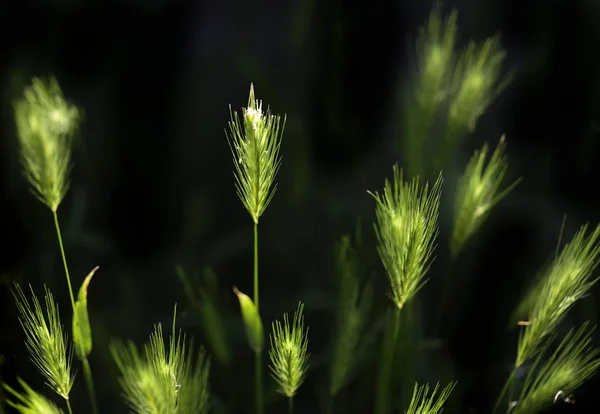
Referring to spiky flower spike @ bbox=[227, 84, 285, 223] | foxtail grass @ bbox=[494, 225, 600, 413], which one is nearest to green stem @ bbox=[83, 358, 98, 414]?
spiky flower spike @ bbox=[227, 84, 285, 223]

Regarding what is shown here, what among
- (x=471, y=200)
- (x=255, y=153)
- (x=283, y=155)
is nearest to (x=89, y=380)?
(x=255, y=153)

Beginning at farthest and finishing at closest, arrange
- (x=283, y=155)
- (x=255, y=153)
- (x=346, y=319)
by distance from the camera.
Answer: (x=283, y=155) < (x=346, y=319) < (x=255, y=153)

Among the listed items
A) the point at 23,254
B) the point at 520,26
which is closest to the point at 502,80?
the point at 520,26

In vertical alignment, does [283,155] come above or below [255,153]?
above

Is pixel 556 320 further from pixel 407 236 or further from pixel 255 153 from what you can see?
pixel 255 153

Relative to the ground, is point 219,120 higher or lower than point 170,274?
higher

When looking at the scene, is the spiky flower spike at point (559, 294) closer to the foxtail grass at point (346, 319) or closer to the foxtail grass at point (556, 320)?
the foxtail grass at point (556, 320)

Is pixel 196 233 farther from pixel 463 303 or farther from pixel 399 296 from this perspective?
pixel 399 296

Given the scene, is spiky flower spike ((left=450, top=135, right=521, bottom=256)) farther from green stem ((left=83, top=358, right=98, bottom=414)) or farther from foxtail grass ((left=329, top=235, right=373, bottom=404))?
green stem ((left=83, top=358, right=98, bottom=414))
